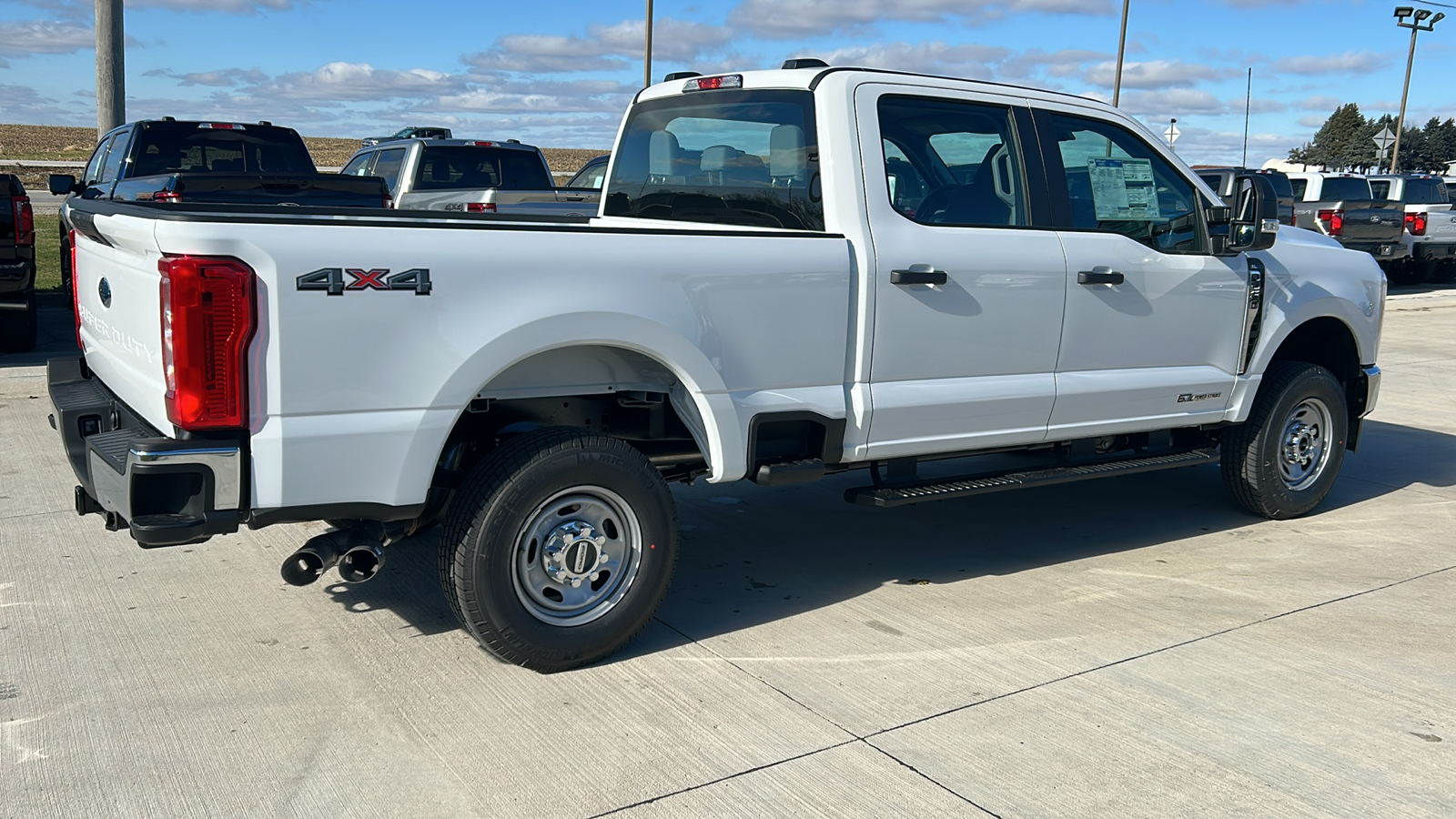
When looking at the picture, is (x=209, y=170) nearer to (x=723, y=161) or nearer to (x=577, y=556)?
(x=723, y=161)

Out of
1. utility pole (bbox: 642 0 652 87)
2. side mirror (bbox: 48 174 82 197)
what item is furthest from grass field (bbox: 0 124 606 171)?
side mirror (bbox: 48 174 82 197)

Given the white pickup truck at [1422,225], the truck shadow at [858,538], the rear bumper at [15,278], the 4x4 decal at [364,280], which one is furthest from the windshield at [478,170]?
the white pickup truck at [1422,225]

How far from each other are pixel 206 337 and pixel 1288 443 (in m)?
5.28

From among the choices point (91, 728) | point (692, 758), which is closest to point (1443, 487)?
point (692, 758)

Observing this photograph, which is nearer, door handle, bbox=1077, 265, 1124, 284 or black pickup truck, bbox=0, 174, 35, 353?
door handle, bbox=1077, 265, 1124, 284

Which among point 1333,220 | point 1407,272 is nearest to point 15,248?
point 1333,220

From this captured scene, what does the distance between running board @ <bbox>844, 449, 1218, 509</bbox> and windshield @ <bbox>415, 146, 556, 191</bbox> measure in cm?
870

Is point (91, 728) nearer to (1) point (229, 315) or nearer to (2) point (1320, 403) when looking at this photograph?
(1) point (229, 315)

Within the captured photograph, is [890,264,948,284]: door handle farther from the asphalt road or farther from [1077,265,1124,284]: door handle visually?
the asphalt road

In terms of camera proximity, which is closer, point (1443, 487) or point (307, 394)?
point (307, 394)

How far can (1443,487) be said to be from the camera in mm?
7430

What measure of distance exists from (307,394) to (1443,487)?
260 inches

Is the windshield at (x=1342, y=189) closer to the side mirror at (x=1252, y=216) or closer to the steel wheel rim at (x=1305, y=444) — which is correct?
the steel wheel rim at (x=1305, y=444)

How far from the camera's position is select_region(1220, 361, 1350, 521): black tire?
633cm
